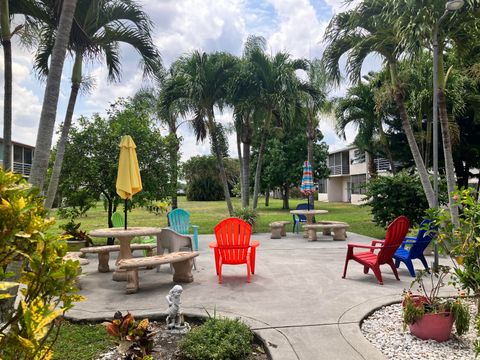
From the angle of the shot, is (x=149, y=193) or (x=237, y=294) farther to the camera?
(x=149, y=193)

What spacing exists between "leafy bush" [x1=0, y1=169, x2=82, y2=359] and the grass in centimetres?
169

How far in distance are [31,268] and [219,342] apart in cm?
199

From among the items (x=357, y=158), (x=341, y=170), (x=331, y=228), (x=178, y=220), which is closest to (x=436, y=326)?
(x=178, y=220)

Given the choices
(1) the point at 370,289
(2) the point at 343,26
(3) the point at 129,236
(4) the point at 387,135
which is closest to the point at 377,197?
(2) the point at 343,26

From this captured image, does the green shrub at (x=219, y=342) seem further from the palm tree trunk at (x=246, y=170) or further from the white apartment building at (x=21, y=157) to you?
the white apartment building at (x=21, y=157)

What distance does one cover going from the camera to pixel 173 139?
1074 cm

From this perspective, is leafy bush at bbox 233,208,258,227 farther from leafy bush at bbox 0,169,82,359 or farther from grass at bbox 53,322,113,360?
leafy bush at bbox 0,169,82,359

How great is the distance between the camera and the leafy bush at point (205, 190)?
47812 millimetres

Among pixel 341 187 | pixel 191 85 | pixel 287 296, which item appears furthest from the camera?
pixel 341 187

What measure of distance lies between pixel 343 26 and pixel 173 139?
5.96 metres

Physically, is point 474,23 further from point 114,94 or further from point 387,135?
point 387,135

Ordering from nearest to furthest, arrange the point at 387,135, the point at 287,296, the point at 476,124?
1. the point at 287,296
2. the point at 476,124
3. the point at 387,135

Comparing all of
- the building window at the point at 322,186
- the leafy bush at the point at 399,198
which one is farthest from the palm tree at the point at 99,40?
the building window at the point at 322,186

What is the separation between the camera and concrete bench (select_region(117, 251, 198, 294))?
16.8 ft
